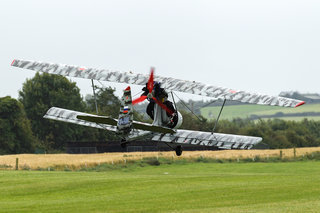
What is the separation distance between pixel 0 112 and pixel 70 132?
35.3 feet

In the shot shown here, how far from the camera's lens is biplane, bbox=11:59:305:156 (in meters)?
26.1

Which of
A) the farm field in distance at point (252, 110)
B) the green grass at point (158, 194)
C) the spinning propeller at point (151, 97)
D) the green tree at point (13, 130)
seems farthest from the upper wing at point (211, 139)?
the farm field in distance at point (252, 110)

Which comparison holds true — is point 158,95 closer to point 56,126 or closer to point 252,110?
point 56,126

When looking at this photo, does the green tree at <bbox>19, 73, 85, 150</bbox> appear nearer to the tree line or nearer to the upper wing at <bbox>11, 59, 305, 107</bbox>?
the tree line

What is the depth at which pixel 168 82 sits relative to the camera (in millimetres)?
28297

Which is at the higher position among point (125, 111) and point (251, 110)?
point (251, 110)

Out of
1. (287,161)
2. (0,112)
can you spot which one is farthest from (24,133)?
(287,161)

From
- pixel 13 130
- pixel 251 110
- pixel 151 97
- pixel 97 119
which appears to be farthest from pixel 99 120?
pixel 251 110

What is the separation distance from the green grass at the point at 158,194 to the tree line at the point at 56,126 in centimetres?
4022

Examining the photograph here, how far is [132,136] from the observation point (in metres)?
27.3

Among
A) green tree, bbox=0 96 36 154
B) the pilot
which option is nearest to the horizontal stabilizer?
the pilot

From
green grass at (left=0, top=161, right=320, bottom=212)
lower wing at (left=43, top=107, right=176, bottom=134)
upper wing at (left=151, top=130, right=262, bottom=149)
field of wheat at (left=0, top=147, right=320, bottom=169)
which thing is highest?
lower wing at (left=43, top=107, right=176, bottom=134)

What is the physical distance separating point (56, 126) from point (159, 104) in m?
66.6

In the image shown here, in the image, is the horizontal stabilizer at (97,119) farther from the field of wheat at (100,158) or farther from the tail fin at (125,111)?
the field of wheat at (100,158)
